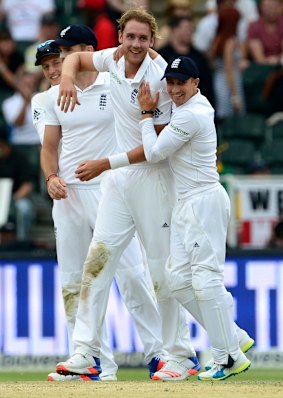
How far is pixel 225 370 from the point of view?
29.6 feet

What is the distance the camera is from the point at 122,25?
9.12 metres

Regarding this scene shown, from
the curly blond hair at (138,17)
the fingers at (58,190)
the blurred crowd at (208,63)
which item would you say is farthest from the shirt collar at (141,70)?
the blurred crowd at (208,63)

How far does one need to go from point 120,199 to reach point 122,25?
4.08 feet

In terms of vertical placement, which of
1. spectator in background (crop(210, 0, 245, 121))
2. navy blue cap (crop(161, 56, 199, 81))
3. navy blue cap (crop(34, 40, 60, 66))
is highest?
spectator in background (crop(210, 0, 245, 121))

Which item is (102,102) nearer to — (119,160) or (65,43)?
(65,43)

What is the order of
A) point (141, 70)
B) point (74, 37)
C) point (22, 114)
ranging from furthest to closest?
point (22, 114), point (74, 37), point (141, 70)

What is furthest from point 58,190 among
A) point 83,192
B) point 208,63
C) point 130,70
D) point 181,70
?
point 208,63

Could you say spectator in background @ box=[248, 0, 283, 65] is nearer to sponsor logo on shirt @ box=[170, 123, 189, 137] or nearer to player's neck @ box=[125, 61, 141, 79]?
player's neck @ box=[125, 61, 141, 79]

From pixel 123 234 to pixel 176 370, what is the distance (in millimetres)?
1070

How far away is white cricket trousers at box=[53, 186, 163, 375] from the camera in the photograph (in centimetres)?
983

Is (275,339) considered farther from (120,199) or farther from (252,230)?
(120,199)

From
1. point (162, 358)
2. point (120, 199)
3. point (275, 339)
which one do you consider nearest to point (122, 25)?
point (120, 199)

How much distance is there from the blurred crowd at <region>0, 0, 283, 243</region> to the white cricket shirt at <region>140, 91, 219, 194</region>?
634 cm

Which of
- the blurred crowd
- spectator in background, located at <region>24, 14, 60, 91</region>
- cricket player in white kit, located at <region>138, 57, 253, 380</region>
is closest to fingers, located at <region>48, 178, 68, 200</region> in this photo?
cricket player in white kit, located at <region>138, 57, 253, 380</region>
